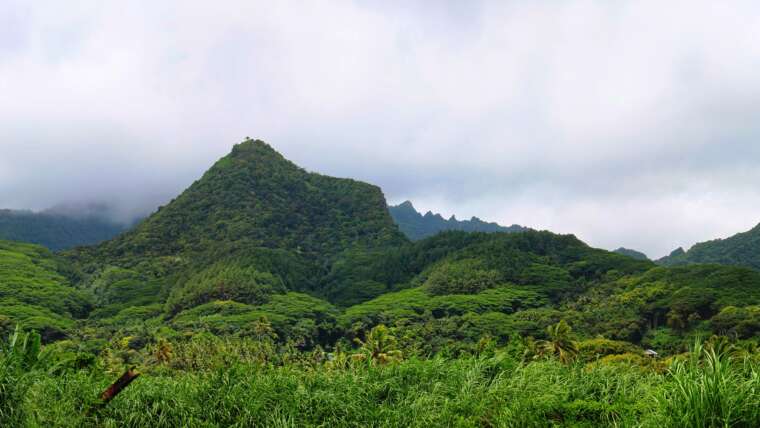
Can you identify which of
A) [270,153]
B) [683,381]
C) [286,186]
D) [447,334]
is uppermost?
[270,153]

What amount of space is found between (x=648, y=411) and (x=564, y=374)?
5259 mm

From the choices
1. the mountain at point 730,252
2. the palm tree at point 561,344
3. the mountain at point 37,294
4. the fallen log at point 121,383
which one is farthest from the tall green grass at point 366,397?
the mountain at point 730,252

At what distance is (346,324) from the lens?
90.3 metres

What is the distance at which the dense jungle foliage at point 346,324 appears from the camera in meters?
14.6

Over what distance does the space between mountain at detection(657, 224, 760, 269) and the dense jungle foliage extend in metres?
35.4

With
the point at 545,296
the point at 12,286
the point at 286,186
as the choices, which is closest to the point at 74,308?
the point at 12,286

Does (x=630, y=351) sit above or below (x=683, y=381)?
below

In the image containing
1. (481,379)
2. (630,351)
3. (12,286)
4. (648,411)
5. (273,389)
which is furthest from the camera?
(12,286)

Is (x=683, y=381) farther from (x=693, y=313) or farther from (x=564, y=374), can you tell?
(x=693, y=313)

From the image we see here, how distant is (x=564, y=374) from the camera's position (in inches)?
661

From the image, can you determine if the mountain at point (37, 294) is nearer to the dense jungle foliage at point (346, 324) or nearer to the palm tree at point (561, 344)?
the dense jungle foliage at point (346, 324)

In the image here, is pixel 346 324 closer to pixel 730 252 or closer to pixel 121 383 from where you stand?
pixel 121 383

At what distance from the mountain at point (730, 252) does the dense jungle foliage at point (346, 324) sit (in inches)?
1393

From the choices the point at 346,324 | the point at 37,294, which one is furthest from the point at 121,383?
the point at 37,294
